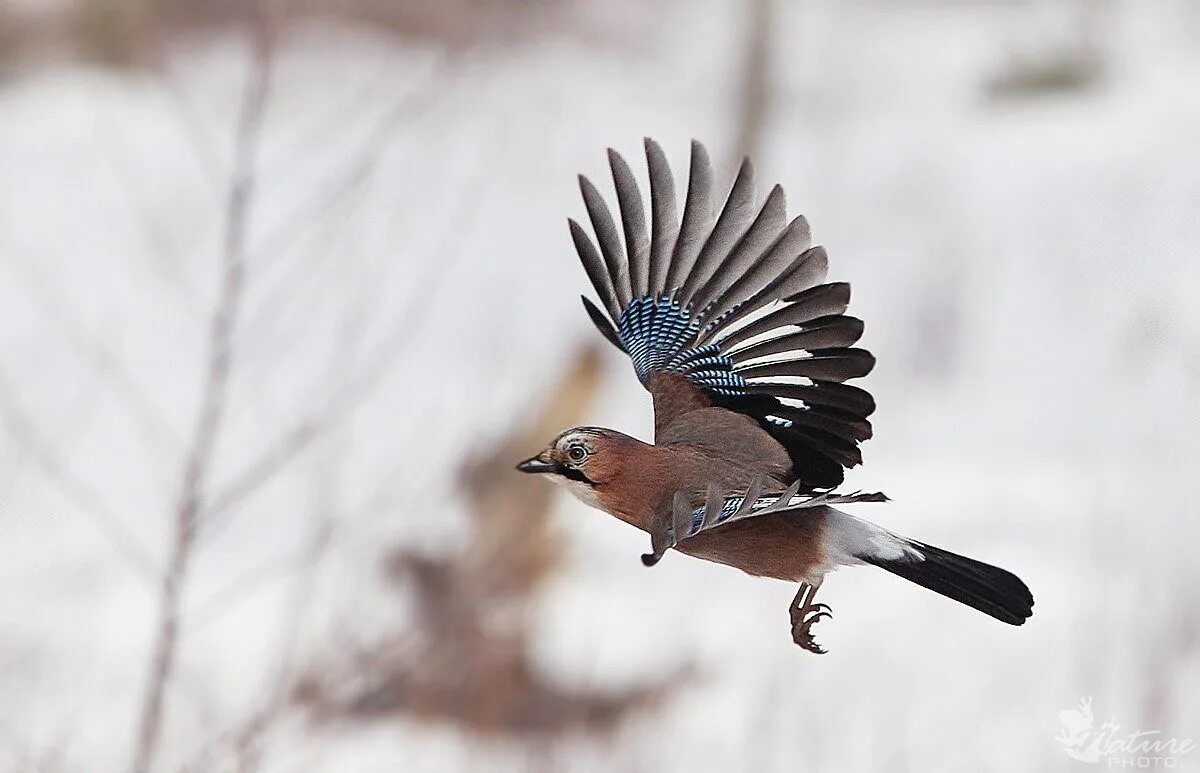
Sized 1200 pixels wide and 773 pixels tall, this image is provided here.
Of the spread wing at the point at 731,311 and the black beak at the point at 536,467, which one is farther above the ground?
the spread wing at the point at 731,311

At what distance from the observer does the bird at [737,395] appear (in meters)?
1.79

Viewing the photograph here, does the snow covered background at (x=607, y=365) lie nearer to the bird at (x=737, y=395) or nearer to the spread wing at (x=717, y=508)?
the bird at (x=737, y=395)

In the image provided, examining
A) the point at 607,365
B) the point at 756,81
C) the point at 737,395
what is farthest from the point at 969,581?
the point at 756,81

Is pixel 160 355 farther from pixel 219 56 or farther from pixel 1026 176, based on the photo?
pixel 1026 176

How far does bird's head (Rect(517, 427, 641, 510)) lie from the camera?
179 centimetres

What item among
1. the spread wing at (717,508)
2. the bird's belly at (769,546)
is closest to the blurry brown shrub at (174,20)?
the bird's belly at (769,546)

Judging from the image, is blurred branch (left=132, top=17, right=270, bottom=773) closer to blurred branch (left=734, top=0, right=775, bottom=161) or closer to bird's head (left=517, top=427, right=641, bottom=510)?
bird's head (left=517, top=427, right=641, bottom=510)

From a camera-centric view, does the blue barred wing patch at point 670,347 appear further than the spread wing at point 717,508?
Yes

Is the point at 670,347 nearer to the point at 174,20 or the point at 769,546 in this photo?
the point at 769,546

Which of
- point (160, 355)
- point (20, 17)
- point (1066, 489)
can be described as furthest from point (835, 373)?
point (20, 17)

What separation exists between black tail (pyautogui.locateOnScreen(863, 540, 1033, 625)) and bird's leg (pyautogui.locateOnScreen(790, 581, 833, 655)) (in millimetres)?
80

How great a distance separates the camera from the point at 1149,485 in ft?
21.9

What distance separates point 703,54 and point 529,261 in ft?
20.7

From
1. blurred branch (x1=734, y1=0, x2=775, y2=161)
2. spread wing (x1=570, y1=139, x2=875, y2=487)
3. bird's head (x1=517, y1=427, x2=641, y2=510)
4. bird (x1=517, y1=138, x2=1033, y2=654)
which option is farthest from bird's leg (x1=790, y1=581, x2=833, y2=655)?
blurred branch (x1=734, y1=0, x2=775, y2=161)
